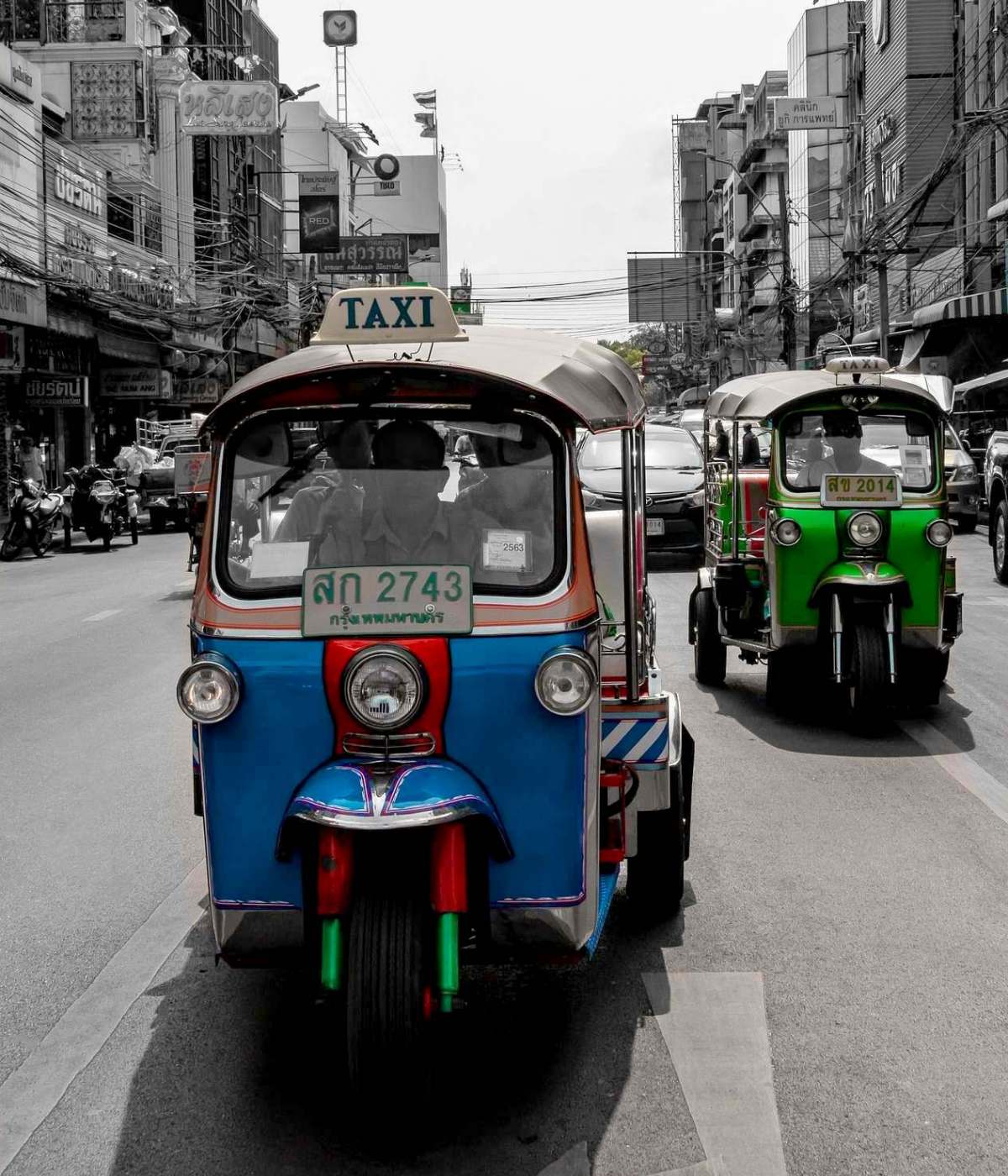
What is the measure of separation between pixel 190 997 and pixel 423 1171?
5.02 feet

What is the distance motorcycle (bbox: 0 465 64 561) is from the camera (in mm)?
26141

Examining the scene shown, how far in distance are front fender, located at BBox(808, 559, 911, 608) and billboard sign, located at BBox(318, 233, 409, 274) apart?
58528 mm

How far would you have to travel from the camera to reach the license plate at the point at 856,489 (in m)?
9.84

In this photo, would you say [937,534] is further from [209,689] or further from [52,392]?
[52,392]

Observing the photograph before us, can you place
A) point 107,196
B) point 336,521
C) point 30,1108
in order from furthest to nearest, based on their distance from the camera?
point 107,196 < point 336,521 < point 30,1108

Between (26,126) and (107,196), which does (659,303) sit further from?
(26,126)

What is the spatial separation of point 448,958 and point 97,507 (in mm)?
25029

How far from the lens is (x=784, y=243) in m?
46.1

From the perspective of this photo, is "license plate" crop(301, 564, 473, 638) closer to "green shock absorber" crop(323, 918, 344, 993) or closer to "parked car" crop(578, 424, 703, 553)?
"green shock absorber" crop(323, 918, 344, 993)

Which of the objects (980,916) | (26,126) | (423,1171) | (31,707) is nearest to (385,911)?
(423,1171)

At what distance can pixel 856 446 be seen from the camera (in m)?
10.1

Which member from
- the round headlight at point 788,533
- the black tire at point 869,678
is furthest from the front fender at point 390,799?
the round headlight at point 788,533

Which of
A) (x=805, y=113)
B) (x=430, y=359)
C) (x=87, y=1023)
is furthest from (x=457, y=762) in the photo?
(x=805, y=113)

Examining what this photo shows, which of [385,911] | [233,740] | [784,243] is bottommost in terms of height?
[385,911]
